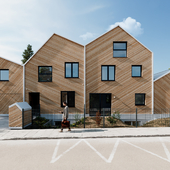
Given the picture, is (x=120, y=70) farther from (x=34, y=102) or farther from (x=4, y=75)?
(x=4, y=75)

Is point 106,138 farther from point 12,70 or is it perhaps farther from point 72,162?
point 12,70

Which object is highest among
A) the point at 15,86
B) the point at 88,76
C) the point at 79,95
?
the point at 88,76

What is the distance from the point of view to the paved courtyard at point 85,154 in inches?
166

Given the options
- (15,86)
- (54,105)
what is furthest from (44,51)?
(54,105)

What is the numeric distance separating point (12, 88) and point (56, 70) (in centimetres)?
540

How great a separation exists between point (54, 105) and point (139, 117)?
375 inches

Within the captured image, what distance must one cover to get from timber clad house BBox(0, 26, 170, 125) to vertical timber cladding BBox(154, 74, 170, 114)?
0.11m

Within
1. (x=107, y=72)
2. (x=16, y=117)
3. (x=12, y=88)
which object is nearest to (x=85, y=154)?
(x=16, y=117)

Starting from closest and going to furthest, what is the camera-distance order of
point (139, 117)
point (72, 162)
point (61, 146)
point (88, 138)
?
point (72, 162)
point (61, 146)
point (88, 138)
point (139, 117)

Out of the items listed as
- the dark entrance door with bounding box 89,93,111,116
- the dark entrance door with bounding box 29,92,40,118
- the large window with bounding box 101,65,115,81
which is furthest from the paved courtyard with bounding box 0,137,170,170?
the large window with bounding box 101,65,115,81

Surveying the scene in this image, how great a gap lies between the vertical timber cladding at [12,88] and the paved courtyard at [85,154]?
8799 millimetres

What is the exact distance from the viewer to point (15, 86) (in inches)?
569

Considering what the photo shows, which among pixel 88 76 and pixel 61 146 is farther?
pixel 88 76

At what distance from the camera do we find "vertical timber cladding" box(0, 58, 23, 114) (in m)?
14.4
